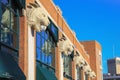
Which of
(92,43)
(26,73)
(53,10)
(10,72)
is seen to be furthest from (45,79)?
(92,43)

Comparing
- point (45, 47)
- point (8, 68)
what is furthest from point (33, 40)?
point (8, 68)

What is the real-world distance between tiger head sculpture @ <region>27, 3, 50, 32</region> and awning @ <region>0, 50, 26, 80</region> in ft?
12.9

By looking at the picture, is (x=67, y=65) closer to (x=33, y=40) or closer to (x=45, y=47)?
(x=45, y=47)

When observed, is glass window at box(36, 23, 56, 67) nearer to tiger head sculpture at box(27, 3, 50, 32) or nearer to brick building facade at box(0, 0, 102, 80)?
brick building facade at box(0, 0, 102, 80)

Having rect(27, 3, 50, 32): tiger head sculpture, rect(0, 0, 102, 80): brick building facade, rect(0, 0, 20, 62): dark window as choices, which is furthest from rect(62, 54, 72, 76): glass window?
rect(0, 0, 20, 62): dark window

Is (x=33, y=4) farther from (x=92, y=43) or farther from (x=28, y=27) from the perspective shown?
(x=92, y=43)

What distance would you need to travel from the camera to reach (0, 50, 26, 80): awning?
720 inches

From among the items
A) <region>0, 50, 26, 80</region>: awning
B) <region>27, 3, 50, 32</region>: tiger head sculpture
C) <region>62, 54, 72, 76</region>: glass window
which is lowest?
<region>0, 50, 26, 80</region>: awning

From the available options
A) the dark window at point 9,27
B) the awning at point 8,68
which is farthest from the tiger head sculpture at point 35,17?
the awning at point 8,68

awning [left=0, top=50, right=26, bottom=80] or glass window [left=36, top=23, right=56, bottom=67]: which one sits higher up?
glass window [left=36, top=23, right=56, bottom=67]

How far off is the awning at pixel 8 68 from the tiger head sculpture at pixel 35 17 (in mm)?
3943

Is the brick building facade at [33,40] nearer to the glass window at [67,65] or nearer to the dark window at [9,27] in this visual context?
the dark window at [9,27]

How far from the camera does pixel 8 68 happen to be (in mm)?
19000

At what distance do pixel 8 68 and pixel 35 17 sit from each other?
629 centimetres
